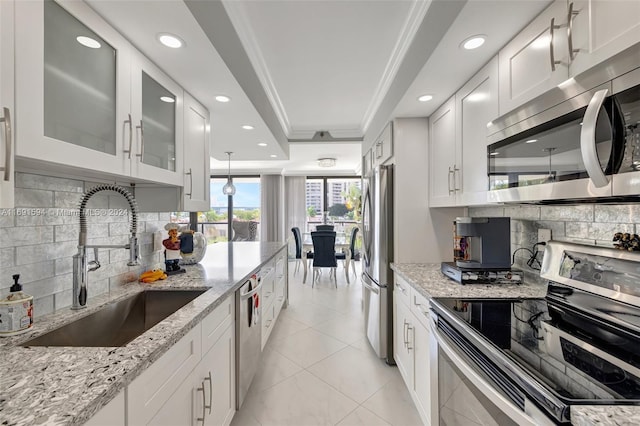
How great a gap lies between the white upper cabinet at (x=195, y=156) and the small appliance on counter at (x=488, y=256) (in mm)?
1829

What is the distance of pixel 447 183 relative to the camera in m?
2.04

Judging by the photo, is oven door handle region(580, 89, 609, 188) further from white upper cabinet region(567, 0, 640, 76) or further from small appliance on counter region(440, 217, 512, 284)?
small appliance on counter region(440, 217, 512, 284)

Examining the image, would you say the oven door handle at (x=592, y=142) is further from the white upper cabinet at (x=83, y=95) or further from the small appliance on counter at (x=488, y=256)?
the white upper cabinet at (x=83, y=95)

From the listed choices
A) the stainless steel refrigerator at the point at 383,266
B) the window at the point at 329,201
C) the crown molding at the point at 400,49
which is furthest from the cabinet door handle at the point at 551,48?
the window at the point at 329,201

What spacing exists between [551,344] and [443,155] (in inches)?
57.7

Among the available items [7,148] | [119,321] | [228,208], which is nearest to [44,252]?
[119,321]

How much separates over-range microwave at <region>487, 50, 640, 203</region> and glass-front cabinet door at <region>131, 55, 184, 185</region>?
5.78 ft

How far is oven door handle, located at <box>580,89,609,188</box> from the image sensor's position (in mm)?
851

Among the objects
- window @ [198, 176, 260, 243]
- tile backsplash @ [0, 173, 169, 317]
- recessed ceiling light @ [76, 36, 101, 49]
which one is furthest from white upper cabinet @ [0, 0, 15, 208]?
window @ [198, 176, 260, 243]

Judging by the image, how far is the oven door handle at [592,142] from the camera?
851 mm

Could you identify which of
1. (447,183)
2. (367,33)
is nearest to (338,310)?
(447,183)

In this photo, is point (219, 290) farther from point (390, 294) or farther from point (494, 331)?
point (390, 294)

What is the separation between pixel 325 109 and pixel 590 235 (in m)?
2.73

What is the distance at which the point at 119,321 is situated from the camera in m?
1.42
